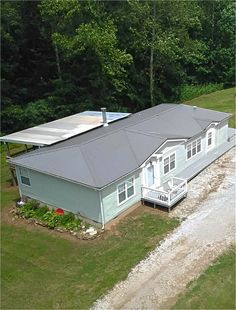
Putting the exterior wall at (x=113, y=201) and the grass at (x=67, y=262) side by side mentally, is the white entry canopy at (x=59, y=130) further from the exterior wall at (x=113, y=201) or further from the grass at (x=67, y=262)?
the exterior wall at (x=113, y=201)

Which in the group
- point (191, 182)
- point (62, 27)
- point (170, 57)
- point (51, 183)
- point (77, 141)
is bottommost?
point (191, 182)

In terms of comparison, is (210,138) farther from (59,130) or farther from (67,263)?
(67,263)

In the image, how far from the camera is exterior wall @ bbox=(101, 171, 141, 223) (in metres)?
16.2

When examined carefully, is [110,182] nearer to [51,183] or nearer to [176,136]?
[51,183]

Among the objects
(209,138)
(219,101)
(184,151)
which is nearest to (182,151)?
(184,151)

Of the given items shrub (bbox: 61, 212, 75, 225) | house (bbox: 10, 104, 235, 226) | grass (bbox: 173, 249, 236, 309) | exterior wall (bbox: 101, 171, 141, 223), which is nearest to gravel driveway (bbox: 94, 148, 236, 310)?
grass (bbox: 173, 249, 236, 309)

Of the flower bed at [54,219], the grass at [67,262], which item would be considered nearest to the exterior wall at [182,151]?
the grass at [67,262]

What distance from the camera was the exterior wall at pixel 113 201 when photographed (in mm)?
16172

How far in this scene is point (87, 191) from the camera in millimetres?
16156

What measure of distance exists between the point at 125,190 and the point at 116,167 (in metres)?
1.15

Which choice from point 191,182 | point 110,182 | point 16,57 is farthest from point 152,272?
point 16,57

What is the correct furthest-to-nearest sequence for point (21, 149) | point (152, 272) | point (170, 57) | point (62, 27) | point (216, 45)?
1. point (216, 45)
2. point (170, 57)
3. point (62, 27)
4. point (21, 149)
5. point (152, 272)

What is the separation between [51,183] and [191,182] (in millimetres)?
7573

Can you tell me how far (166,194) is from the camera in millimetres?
17594
